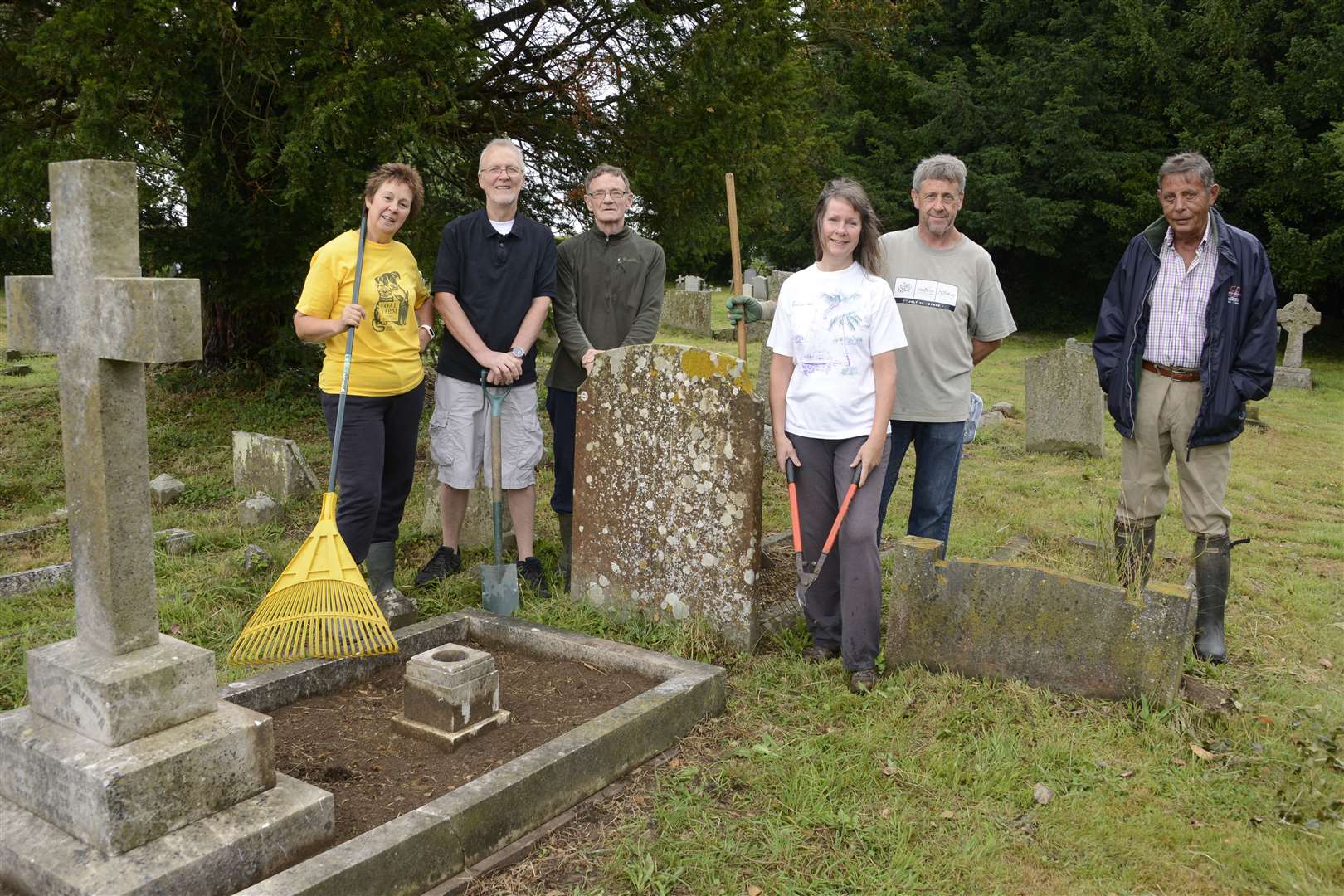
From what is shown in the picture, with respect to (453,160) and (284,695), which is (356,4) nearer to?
(453,160)

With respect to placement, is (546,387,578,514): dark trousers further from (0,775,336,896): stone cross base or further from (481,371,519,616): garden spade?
(0,775,336,896): stone cross base

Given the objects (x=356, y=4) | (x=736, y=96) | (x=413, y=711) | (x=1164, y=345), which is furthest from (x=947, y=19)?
(x=413, y=711)

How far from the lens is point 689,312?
688 inches

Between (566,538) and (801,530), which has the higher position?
(801,530)

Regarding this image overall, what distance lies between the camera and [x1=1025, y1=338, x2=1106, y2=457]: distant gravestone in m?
8.99

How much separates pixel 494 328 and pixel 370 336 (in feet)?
2.05

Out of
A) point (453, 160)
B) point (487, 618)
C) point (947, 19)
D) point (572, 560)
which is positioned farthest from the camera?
point (947, 19)

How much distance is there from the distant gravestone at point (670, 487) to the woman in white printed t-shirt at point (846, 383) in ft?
0.75

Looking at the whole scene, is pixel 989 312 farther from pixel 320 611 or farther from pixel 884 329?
pixel 320 611

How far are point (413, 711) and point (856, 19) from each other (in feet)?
30.1

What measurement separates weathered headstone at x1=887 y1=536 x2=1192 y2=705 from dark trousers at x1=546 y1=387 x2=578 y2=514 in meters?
1.85

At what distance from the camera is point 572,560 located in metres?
4.83

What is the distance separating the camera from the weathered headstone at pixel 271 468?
681 cm

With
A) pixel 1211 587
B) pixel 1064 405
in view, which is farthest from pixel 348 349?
pixel 1064 405
